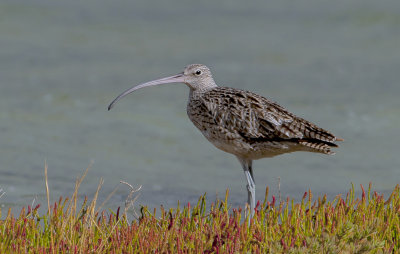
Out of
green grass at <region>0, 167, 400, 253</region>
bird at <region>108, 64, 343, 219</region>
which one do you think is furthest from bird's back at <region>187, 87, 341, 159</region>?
green grass at <region>0, 167, 400, 253</region>

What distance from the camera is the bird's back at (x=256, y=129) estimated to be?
27.9 feet

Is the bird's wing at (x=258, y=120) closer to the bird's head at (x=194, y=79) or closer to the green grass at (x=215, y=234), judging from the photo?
the bird's head at (x=194, y=79)

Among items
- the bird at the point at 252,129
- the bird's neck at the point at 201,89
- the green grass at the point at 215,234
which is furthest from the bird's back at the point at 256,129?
the green grass at the point at 215,234

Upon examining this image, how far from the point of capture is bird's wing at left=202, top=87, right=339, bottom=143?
27.9 ft

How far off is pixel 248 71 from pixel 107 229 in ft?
31.6

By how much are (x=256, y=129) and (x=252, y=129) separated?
0.13 feet

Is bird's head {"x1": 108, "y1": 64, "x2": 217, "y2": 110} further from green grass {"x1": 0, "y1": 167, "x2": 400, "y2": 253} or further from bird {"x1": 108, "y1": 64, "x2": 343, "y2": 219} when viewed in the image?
green grass {"x1": 0, "y1": 167, "x2": 400, "y2": 253}

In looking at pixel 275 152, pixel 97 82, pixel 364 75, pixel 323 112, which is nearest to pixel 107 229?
pixel 275 152

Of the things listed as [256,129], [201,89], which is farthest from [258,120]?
[201,89]

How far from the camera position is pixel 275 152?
8.64 metres

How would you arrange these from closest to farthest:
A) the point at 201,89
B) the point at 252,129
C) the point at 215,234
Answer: the point at 215,234, the point at 252,129, the point at 201,89

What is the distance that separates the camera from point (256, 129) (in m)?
8.59

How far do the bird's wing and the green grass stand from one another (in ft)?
3.47

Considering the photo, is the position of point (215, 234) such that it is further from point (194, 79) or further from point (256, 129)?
point (194, 79)
